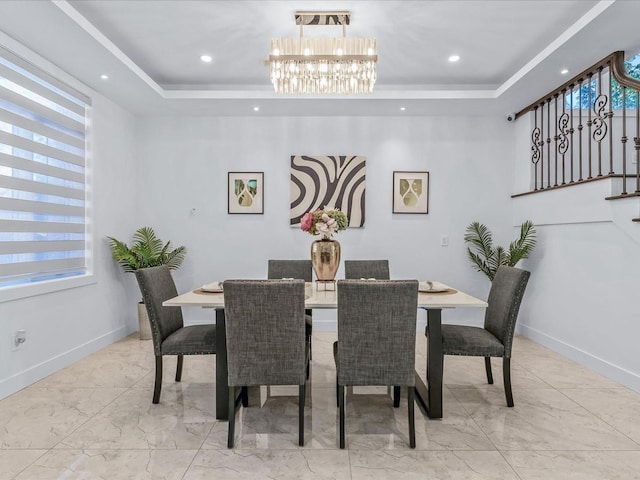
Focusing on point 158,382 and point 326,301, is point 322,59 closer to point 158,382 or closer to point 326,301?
point 326,301

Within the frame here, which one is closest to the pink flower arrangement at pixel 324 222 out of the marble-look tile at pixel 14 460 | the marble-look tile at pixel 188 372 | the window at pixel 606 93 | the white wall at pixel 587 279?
the marble-look tile at pixel 188 372

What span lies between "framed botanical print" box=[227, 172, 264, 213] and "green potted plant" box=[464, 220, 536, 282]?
2465mm

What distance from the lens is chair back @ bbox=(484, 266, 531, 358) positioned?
2473 millimetres

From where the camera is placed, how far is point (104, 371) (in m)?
3.23

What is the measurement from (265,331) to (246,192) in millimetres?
2824

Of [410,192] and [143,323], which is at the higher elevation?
[410,192]

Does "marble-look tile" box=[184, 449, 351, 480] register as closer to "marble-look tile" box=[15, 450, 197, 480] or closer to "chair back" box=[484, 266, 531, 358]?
"marble-look tile" box=[15, 450, 197, 480]

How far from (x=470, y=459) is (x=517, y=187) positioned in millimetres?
3456

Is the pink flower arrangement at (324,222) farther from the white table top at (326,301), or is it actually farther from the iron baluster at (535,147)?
the iron baluster at (535,147)

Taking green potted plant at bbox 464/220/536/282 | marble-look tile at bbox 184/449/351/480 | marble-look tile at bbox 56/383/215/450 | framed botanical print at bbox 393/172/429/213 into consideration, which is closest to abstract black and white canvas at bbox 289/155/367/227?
framed botanical print at bbox 393/172/429/213

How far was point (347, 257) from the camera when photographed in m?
4.60

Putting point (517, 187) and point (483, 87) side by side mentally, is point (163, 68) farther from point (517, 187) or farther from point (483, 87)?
point (517, 187)

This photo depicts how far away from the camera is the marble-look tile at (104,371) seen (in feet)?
9.75

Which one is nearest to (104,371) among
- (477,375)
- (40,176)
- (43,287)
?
(43,287)
